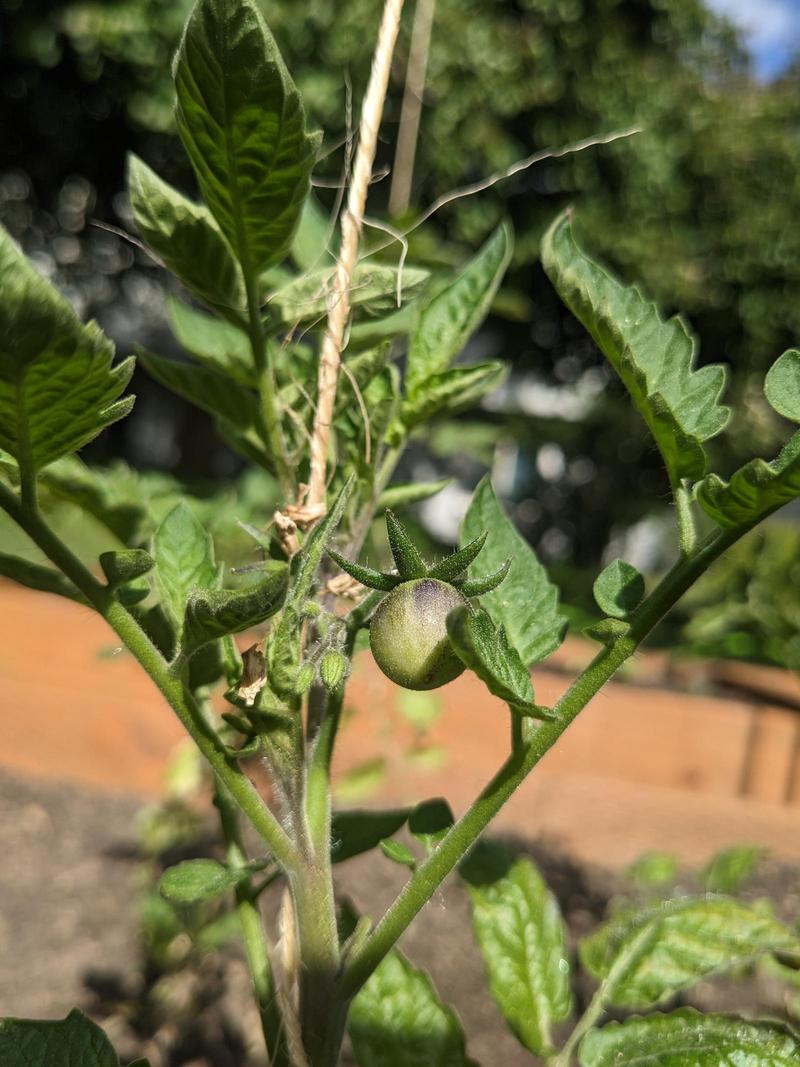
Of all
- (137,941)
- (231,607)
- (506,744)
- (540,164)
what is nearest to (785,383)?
(231,607)

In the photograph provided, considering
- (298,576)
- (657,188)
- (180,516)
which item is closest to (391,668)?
(298,576)

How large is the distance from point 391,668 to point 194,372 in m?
0.29

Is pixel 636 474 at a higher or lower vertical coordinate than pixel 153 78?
lower

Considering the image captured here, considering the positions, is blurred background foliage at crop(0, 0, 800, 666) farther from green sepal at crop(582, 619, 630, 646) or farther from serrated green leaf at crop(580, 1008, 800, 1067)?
green sepal at crop(582, 619, 630, 646)

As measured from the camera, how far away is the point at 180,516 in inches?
23.7

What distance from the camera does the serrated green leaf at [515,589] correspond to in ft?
1.89

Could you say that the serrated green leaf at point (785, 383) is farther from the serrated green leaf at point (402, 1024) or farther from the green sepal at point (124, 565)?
the serrated green leaf at point (402, 1024)

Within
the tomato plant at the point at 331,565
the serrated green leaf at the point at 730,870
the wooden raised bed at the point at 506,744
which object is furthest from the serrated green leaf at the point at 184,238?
the wooden raised bed at the point at 506,744

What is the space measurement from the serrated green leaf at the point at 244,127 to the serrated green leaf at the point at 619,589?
0.25 m

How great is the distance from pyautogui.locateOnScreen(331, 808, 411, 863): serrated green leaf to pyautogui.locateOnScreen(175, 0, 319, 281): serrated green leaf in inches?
14.9

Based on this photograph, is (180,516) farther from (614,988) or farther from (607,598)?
(614,988)

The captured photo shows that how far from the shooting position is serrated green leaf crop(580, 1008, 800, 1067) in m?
0.55

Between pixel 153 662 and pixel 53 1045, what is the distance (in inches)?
9.8

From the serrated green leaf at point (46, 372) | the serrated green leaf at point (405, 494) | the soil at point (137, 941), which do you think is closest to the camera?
the serrated green leaf at point (46, 372)
